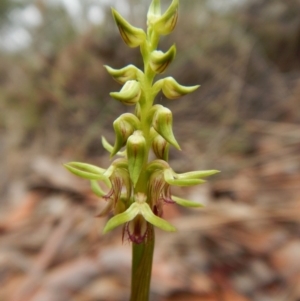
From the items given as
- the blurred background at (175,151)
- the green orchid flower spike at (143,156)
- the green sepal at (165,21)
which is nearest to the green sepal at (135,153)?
the green orchid flower spike at (143,156)

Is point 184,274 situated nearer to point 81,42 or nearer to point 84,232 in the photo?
point 84,232

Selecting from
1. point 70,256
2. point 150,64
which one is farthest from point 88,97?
point 150,64

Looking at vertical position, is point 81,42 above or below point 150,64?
above

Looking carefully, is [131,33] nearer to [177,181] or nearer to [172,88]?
[172,88]

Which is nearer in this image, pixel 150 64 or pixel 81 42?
pixel 150 64

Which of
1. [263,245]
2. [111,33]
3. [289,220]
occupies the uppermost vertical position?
[111,33]

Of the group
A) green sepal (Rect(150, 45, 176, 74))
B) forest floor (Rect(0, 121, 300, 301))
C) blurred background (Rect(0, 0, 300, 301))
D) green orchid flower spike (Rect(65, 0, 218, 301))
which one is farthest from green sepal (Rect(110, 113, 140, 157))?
forest floor (Rect(0, 121, 300, 301))
